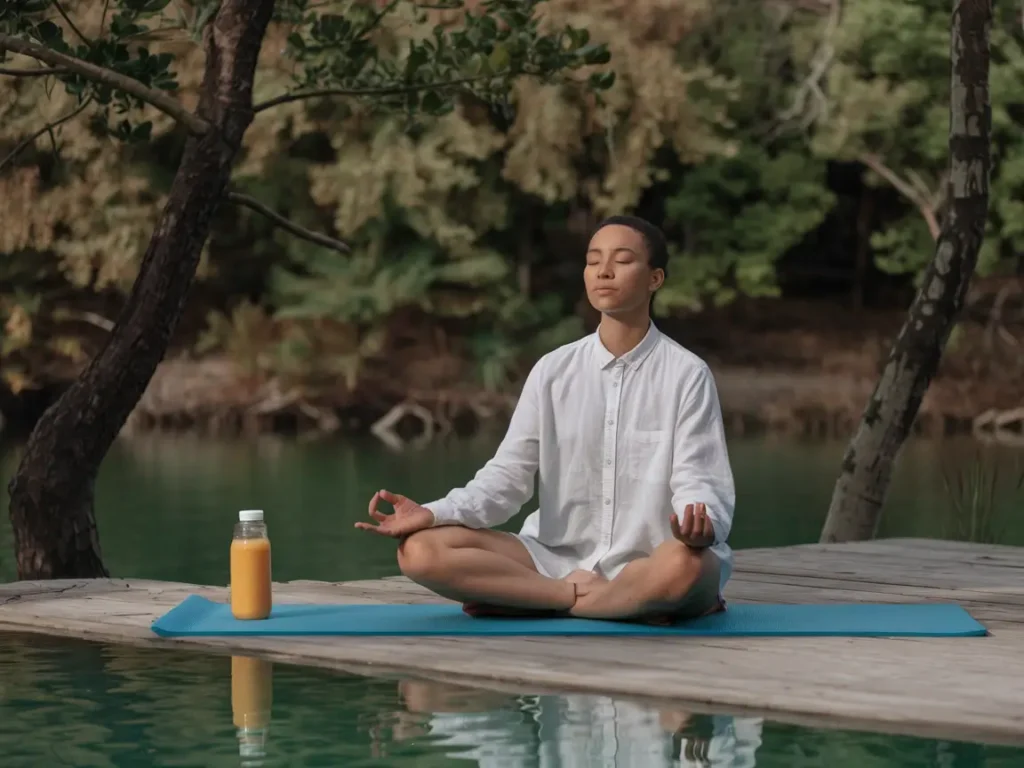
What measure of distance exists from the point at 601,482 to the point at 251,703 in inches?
50.4

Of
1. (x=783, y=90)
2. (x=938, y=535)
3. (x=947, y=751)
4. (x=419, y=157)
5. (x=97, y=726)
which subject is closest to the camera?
(x=947, y=751)

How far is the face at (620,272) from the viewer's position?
553cm

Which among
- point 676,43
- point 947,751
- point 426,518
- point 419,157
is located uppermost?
point 676,43

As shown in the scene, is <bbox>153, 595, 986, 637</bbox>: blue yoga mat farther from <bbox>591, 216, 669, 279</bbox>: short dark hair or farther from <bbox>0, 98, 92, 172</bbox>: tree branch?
<bbox>0, 98, 92, 172</bbox>: tree branch

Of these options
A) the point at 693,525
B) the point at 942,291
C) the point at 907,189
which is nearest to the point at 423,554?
the point at 693,525

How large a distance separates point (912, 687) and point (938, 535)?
7890mm

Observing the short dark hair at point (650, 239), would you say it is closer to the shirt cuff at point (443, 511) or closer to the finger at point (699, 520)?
the finger at point (699, 520)

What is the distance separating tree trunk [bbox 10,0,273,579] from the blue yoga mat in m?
1.74

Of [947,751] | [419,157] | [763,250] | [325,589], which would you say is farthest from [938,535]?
[763,250]

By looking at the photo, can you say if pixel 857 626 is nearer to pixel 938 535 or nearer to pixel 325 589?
pixel 325 589

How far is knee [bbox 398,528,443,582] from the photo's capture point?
17.9 feet

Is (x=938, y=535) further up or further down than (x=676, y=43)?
further down

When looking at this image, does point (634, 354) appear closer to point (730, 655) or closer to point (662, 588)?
point (662, 588)

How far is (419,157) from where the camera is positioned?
24.3m
